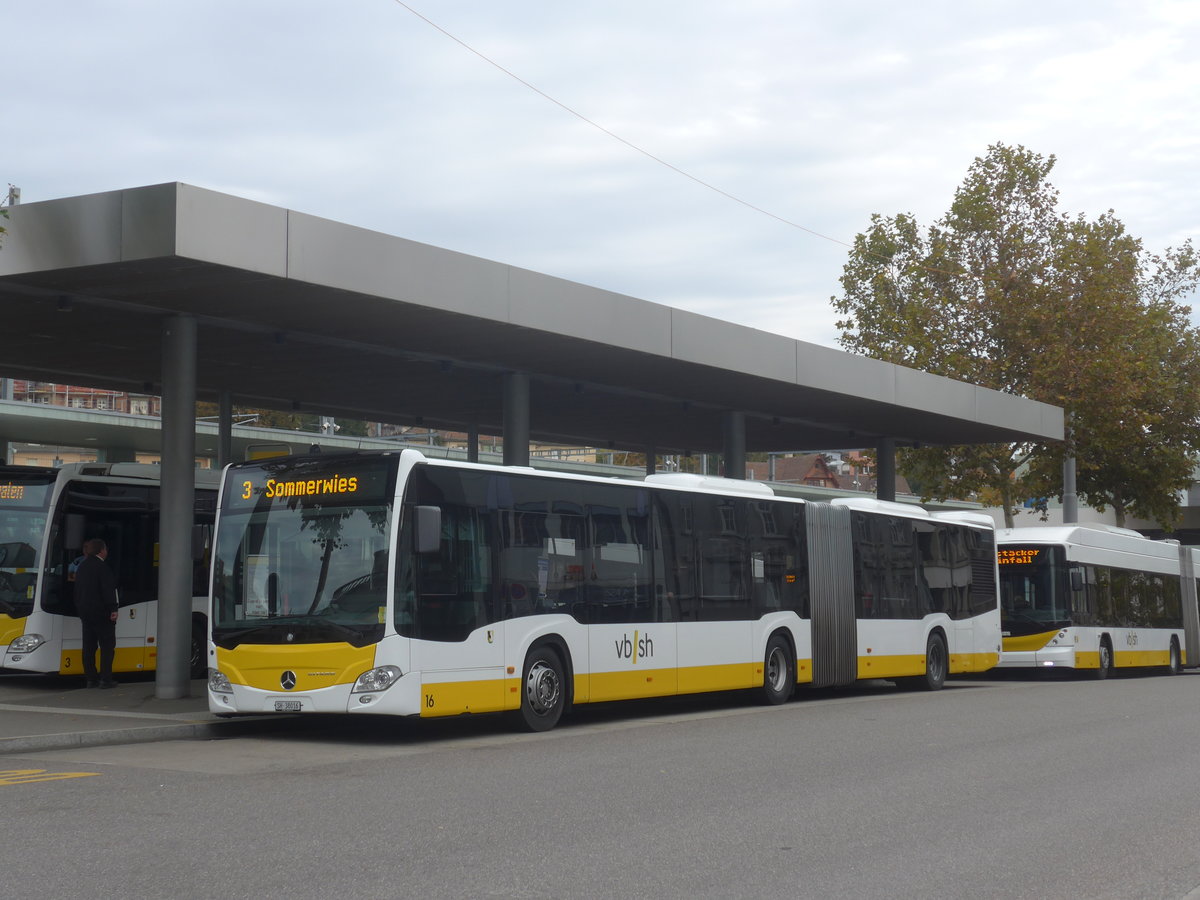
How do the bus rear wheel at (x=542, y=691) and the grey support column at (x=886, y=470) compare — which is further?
the grey support column at (x=886, y=470)

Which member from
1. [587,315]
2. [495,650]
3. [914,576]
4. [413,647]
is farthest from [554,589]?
[914,576]

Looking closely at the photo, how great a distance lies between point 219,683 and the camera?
1424cm

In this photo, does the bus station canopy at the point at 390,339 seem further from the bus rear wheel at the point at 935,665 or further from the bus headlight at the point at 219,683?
the bus rear wheel at the point at 935,665

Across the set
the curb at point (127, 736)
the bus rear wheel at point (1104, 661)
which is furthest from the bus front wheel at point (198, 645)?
the bus rear wheel at point (1104, 661)

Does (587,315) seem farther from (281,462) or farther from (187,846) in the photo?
(187,846)

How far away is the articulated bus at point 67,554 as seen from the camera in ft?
61.9

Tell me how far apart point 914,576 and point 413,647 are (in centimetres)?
1200

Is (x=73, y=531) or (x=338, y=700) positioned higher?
(x=73, y=531)

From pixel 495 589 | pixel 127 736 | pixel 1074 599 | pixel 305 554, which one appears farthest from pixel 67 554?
pixel 1074 599

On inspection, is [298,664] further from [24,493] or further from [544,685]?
[24,493]

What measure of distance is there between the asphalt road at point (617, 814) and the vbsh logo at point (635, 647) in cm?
137

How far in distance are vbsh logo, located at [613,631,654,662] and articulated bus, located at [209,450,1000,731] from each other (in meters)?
0.02

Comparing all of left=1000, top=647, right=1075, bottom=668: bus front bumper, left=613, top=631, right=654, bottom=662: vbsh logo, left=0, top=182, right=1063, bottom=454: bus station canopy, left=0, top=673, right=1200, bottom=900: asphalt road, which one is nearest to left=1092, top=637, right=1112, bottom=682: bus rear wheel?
left=1000, top=647, right=1075, bottom=668: bus front bumper

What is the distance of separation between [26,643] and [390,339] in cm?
634
